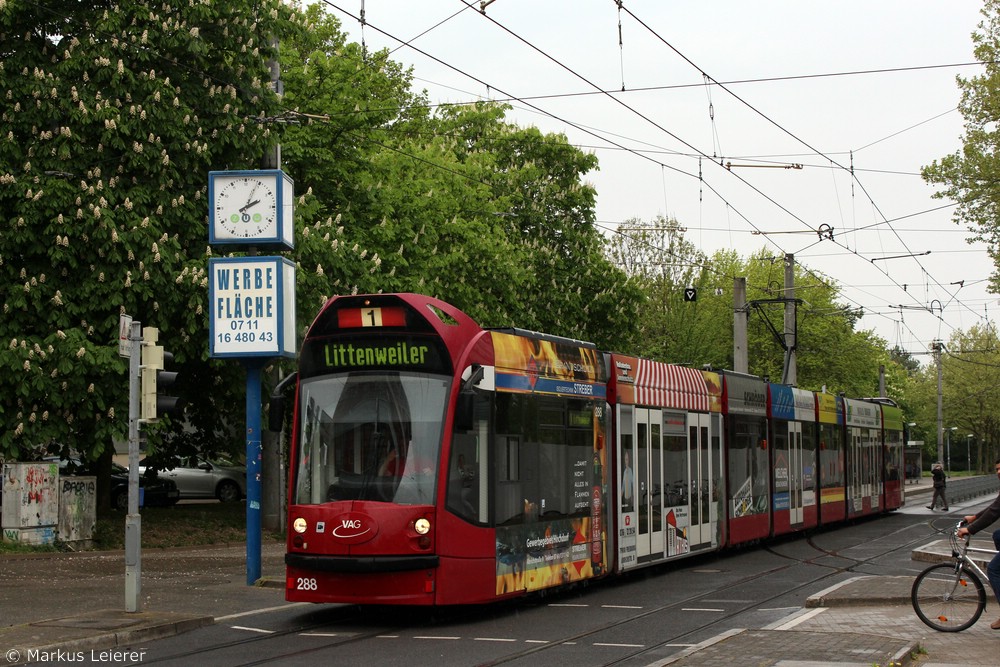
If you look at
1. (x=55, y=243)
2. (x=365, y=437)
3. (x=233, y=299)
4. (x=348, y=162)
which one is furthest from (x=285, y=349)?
(x=348, y=162)

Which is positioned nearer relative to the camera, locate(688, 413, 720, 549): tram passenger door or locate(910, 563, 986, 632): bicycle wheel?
locate(910, 563, 986, 632): bicycle wheel

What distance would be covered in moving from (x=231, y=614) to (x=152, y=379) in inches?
107

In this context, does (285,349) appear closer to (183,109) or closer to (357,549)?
(357,549)

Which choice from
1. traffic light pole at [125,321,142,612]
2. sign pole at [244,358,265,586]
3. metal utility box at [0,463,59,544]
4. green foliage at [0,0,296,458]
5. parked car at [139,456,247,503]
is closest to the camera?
traffic light pole at [125,321,142,612]

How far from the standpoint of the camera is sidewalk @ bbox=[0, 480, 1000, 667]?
10.3m

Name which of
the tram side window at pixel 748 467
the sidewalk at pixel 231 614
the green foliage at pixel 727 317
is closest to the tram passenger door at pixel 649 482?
the sidewalk at pixel 231 614

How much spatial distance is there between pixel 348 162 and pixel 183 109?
17.5 ft

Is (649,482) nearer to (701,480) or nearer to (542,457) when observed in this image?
(701,480)

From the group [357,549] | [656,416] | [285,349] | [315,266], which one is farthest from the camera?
[315,266]

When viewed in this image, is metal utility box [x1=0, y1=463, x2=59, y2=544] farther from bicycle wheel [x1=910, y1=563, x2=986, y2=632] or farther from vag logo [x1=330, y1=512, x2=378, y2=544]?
bicycle wheel [x1=910, y1=563, x2=986, y2=632]

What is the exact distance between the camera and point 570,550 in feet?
51.3

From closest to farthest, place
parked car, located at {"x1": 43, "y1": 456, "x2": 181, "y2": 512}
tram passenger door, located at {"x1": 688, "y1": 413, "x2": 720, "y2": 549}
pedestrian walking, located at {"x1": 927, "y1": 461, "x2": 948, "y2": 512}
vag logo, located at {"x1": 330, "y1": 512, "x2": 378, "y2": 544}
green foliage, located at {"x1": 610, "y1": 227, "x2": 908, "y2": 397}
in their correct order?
vag logo, located at {"x1": 330, "y1": 512, "x2": 378, "y2": 544} → tram passenger door, located at {"x1": 688, "y1": 413, "x2": 720, "y2": 549} → parked car, located at {"x1": 43, "y1": 456, "x2": 181, "y2": 512} → pedestrian walking, located at {"x1": 927, "y1": 461, "x2": 948, "y2": 512} → green foliage, located at {"x1": 610, "y1": 227, "x2": 908, "y2": 397}

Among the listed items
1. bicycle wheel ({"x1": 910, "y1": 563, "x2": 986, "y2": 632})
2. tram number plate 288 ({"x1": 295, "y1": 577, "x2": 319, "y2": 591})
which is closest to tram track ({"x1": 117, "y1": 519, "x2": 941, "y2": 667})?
tram number plate 288 ({"x1": 295, "y1": 577, "x2": 319, "y2": 591})

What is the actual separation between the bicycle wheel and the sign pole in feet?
29.0
